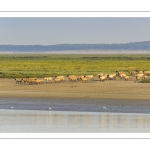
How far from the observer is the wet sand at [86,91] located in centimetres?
1981

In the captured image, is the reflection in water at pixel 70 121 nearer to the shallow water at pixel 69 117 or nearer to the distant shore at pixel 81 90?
the shallow water at pixel 69 117

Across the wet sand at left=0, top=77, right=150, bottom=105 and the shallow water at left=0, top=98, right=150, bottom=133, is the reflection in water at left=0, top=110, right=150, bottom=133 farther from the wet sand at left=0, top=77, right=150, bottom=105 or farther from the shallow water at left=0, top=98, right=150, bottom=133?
the wet sand at left=0, top=77, right=150, bottom=105

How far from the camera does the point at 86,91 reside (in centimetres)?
2223

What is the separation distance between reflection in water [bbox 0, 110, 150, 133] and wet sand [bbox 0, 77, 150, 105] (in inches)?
147

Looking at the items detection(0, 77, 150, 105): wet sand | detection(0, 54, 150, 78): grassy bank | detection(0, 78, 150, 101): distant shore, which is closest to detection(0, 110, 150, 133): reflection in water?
detection(0, 77, 150, 105): wet sand

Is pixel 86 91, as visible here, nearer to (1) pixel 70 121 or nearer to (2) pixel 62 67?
(1) pixel 70 121

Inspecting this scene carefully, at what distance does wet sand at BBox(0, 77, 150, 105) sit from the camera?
780 inches

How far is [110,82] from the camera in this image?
84.1 feet

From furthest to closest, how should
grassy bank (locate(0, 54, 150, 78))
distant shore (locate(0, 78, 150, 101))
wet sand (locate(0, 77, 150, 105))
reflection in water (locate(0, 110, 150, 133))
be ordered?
1. grassy bank (locate(0, 54, 150, 78))
2. distant shore (locate(0, 78, 150, 101))
3. wet sand (locate(0, 77, 150, 105))
4. reflection in water (locate(0, 110, 150, 133))

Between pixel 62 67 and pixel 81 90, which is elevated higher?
pixel 62 67

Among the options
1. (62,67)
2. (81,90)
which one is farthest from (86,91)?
(62,67)

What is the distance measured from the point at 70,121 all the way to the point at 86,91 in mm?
8899
